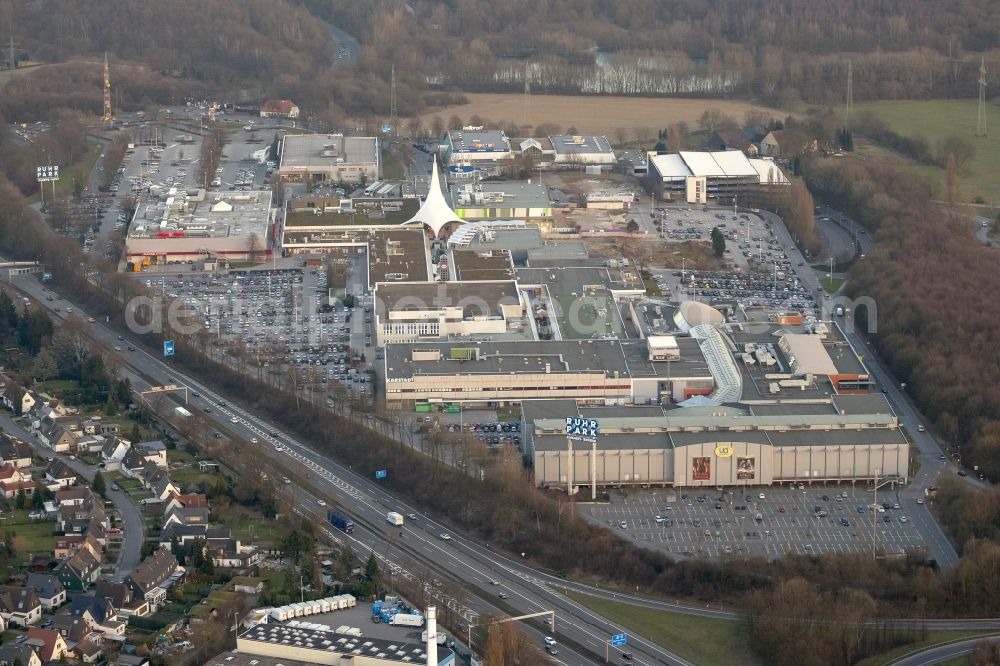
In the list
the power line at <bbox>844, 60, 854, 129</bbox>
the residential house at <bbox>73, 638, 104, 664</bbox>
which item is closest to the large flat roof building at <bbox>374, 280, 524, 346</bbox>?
the residential house at <bbox>73, 638, 104, 664</bbox>

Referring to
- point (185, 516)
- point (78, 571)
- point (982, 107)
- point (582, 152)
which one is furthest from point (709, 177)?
point (78, 571)

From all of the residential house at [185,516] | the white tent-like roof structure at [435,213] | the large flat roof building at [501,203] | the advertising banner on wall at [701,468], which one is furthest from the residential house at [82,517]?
the large flat roof building at [501,203]

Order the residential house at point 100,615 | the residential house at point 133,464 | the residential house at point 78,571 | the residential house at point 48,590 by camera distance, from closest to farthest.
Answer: the residential house at point 100,615 → the residential house at point 48,590 → the residential house at point 78,571 → the residential house at point 133,464

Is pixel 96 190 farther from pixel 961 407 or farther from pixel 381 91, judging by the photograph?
pixel 961 407

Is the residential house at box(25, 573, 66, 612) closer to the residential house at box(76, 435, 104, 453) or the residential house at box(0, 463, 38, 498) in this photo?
the residential house at box(0, 463, 38, 498)

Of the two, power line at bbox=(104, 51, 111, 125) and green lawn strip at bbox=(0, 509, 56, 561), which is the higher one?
power line at bbox=(104, 51, 111, 125)

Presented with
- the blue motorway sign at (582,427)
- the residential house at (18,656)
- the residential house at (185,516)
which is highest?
the blue motorway sign at (582,427)

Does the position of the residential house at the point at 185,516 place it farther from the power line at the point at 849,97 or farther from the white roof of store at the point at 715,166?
the power line at the point at 849,97
